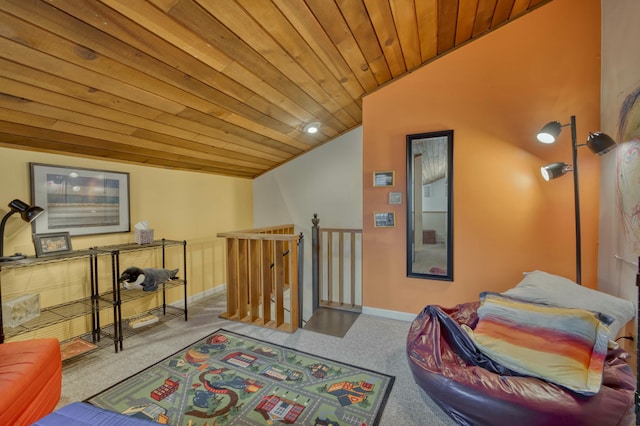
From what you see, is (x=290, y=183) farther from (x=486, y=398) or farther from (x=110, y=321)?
(x=486, y=398)

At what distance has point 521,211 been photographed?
251cm

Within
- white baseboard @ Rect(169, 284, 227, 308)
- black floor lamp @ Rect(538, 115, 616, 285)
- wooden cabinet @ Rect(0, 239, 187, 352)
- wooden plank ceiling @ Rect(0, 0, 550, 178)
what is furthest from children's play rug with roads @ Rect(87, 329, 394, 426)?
wooden plank ceiling @ Rect(0, 0, 550, 178)

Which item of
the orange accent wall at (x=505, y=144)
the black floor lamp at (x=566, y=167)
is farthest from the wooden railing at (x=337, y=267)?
the black floor lamp at (x=566, y=167)

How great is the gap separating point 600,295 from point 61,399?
3.69m

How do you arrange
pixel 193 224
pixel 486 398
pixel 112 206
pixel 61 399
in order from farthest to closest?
1. pixel 193 224
2. pixel 112 206
3. pixel 61 399
4. pixel 486 398

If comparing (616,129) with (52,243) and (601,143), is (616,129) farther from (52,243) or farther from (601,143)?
(52,243)

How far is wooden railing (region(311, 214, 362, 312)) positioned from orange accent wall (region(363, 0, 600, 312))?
2.06 ft

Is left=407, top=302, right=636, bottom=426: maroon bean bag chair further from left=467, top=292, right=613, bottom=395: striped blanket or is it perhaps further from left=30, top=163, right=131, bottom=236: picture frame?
left=30, top=163, right=131, bottom=236: picture frame

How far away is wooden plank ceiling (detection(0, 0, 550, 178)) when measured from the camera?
147 cm

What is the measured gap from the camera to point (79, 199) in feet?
8.20

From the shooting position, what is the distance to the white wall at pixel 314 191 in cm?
401

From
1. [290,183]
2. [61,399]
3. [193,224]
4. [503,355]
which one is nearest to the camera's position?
[503,355]

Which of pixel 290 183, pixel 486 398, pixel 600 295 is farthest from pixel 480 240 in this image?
pixel 290 183

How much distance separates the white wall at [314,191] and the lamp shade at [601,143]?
2.46 m
